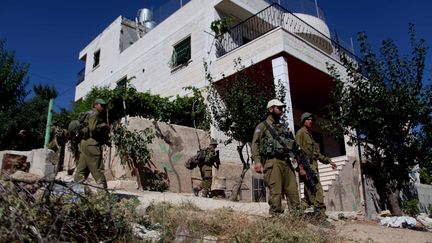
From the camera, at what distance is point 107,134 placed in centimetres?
633

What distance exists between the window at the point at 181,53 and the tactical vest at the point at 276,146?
9.55m

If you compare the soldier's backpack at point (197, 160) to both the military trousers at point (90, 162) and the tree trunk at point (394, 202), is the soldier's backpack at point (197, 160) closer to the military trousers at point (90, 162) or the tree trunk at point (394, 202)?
the military trousers at point (90, 162)

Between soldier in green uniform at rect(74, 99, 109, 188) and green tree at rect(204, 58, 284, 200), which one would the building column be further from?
soldier in green uniform at rect(74, 99, 109, 188)

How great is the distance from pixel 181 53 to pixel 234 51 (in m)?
3.33

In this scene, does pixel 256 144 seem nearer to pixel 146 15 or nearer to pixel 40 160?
pixel 40 160

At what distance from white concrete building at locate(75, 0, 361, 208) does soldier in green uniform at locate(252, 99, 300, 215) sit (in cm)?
499

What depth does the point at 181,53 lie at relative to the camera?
48.9ft

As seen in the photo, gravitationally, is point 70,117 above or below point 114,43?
below

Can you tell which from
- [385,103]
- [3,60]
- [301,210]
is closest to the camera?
[301,210]

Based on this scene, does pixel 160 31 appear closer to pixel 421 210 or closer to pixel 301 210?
pixel 421 210

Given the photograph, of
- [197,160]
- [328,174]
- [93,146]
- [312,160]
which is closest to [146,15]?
[197,160]

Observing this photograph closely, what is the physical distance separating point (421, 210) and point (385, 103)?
213 inches

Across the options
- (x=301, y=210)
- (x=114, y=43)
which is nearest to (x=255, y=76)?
(x=301, y=210)

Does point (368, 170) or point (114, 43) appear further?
point (114, 43)
